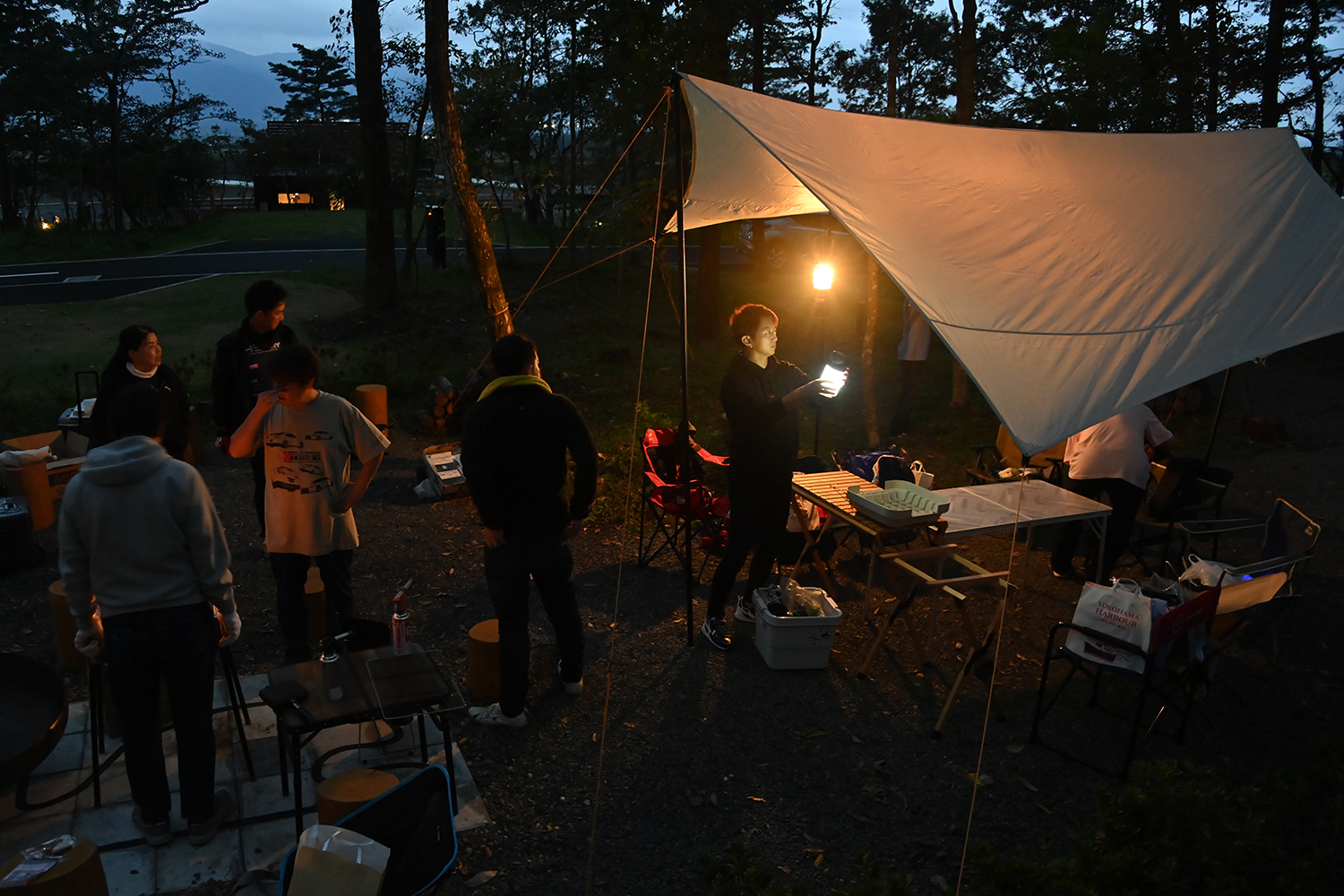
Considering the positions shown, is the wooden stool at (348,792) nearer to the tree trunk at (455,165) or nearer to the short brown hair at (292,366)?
the short brown hair at (292,366)

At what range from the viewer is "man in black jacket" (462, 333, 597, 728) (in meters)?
3.61

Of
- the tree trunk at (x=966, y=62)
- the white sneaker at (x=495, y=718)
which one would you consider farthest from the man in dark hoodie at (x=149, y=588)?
the tree trunk at (x=966, y=62)

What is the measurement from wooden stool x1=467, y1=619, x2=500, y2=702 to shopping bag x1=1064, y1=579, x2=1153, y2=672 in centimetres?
271

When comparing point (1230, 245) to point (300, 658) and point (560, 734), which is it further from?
point (300, 658)

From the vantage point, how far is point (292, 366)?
3.60 meters

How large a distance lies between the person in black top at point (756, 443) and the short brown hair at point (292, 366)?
6.57 feet

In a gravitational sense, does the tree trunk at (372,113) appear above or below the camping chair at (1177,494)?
above

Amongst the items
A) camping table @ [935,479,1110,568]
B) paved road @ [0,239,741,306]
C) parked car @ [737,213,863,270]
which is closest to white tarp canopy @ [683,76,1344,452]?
camping table @ [935,479,1110,568]

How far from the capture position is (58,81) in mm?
24547

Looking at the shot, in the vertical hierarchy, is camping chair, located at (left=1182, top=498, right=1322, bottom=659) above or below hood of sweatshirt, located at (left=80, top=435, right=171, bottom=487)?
below

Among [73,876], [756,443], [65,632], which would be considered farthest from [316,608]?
[756,443]

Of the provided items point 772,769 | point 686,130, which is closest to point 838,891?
point 772,769

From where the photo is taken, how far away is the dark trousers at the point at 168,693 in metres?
2.92

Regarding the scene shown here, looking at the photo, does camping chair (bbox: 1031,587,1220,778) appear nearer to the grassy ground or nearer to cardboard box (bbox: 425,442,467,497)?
cardboard box (bbox: 425,442,467,497)
